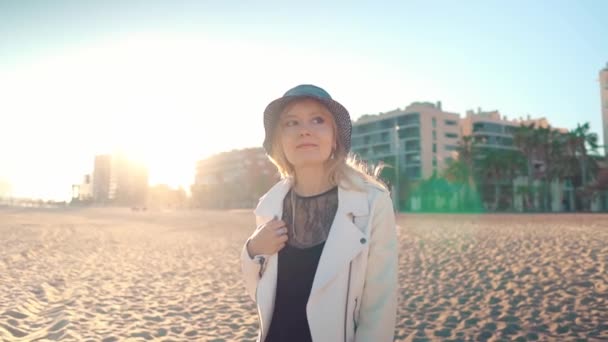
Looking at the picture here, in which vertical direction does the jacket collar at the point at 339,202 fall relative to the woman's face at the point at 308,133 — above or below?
below

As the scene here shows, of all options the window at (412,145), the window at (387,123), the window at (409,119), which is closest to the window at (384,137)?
the window at (387,123)

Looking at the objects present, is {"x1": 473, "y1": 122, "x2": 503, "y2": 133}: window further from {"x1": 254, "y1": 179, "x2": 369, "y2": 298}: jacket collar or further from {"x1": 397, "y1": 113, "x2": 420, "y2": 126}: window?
{"x1": 254, "y1": 179, "x2": 369, "y2": 298}: jacket collar

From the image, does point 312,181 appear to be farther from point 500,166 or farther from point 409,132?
point 409,132

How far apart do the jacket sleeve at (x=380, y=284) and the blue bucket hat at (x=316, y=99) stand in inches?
15.0

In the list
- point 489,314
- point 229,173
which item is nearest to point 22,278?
point 489,314

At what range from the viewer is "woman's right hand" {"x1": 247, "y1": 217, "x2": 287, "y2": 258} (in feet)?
6.53

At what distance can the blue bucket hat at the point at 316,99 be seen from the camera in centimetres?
203

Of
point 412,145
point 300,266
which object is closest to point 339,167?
point 300,266

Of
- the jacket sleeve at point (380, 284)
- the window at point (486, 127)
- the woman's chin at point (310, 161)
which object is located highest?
the window at point (486, 127)

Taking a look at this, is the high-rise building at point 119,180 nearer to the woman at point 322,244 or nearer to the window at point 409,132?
the window at point 409,132

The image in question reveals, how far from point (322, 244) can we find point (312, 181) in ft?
1.11

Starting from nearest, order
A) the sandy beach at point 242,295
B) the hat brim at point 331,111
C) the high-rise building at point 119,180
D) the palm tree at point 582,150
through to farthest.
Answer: the hat brim at point 331,111
the sandy beach at point 242,295
the palm tree at point 582,150
the high-rise building at point 119,180

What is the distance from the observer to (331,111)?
6.94 feet

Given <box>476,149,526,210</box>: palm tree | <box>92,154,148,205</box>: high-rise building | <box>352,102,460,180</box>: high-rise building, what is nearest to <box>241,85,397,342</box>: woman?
<box>476,149,526,210</box>: palm tree
